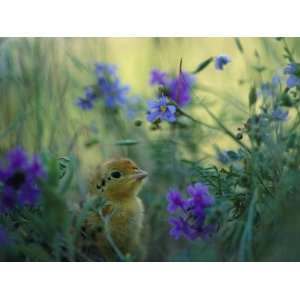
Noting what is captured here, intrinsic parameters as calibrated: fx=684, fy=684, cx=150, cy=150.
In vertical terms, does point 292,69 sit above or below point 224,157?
above

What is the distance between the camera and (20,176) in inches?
58.3

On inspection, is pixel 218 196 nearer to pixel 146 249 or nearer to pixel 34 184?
pixel 146 249

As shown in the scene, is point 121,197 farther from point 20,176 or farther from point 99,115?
point 99,115

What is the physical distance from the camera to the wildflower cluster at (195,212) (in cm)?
170

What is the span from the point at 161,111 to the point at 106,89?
63 centimetres

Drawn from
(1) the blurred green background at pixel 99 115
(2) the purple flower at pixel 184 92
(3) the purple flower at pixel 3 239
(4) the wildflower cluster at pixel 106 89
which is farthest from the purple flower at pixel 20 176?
(4) the wildflower cluster at pixel 106 89

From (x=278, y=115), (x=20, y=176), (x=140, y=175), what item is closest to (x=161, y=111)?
(x=140, y=175)

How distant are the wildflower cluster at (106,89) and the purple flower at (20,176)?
38.1 inches

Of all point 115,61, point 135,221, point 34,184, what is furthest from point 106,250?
point 115,61

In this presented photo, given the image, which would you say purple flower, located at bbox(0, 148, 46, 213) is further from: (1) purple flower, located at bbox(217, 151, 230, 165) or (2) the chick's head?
(1) purple flower, located at bbox(217, 151, 230, 165)

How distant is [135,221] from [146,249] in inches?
4.6

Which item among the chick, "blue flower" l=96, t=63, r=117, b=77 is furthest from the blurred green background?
the chick

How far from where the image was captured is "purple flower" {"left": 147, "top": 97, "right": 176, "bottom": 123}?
1.83 m

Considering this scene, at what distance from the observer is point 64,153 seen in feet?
7.52
